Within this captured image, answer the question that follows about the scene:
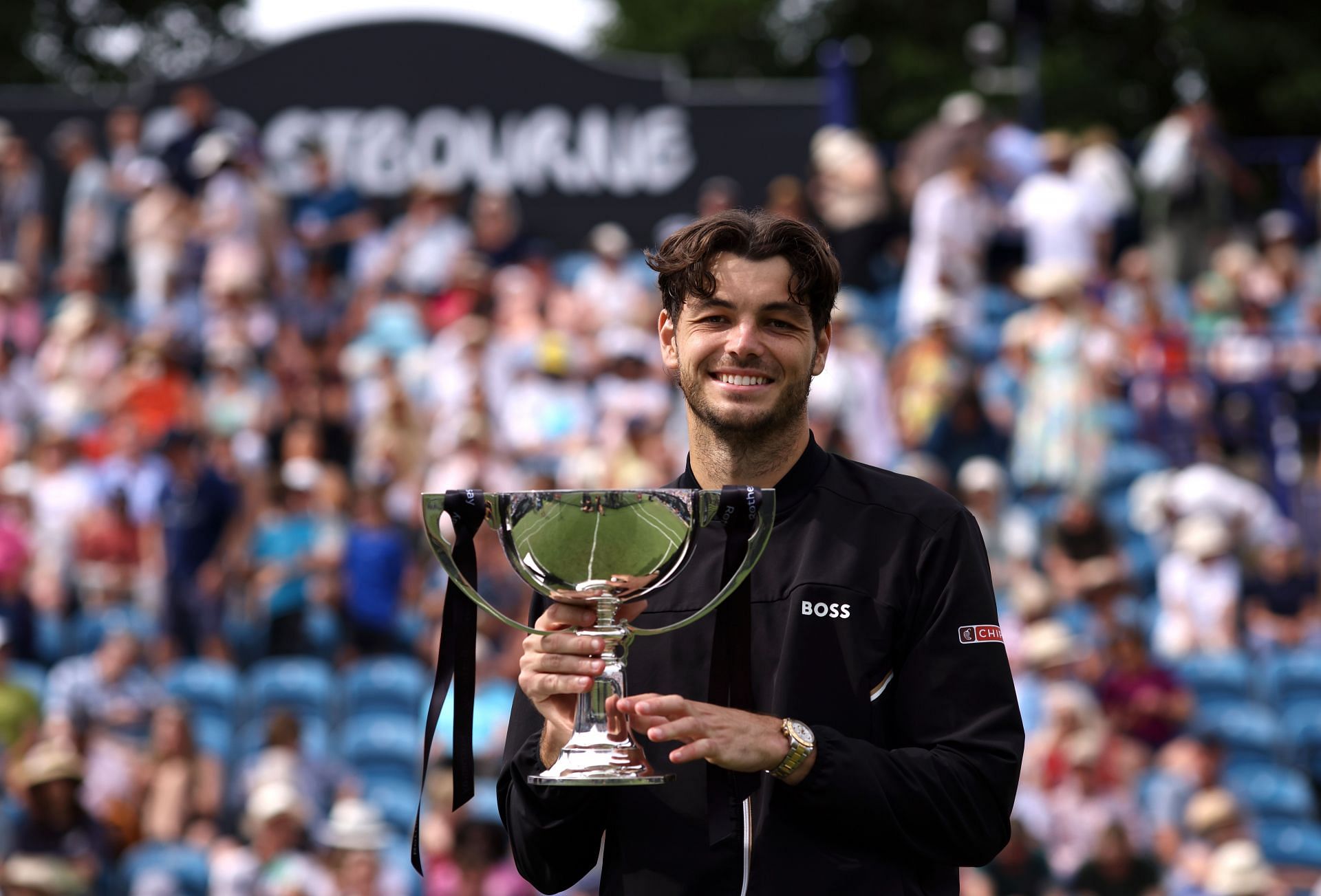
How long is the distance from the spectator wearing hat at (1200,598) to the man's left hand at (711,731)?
776 centimetres

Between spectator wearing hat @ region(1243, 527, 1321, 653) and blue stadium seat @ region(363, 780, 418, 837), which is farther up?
spectator wearing hat @ region(1243, 527, 1321, 653)

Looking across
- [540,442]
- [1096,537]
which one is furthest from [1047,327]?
[540,442]

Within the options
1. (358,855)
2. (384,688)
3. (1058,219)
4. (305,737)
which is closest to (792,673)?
(358,855)

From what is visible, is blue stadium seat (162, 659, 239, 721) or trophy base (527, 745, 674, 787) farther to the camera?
blue stadium seat (162, 659, 239, 721)

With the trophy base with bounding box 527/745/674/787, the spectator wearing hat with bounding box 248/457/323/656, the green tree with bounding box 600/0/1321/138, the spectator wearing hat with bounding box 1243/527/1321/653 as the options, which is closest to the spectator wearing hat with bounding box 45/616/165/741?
the spectator wearing hat with bounding box 248/457/323/656

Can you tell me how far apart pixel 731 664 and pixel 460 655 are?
39 centimetres

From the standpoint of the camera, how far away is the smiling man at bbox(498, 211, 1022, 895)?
2.55m

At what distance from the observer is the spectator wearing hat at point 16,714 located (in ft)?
30.0

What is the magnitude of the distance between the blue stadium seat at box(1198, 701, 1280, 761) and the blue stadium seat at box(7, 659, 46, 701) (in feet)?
18.3

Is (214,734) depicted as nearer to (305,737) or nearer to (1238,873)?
(305,737)

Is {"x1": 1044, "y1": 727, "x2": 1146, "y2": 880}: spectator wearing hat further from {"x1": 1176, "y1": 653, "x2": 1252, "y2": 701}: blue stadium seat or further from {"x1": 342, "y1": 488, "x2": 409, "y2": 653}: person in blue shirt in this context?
{"x1": 342, "y1": 488, "x2": 409, "y2": 653}: person in blue shirt

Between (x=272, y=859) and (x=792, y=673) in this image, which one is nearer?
(x=792, y=673)

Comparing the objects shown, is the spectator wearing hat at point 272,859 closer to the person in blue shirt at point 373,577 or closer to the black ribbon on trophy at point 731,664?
the person in blue shirt at point 373,577

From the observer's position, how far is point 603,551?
258cm
